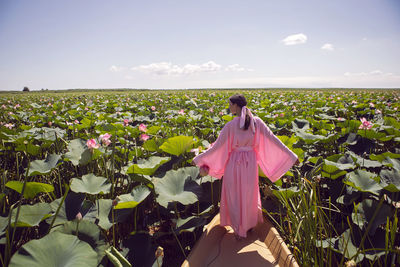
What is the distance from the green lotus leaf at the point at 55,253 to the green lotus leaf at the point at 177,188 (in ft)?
2.07

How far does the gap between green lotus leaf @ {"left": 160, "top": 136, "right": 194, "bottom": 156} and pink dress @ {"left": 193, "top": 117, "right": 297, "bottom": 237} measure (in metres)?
0.42

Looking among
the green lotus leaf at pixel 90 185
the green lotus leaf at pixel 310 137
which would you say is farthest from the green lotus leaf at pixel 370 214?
the green lotus leaf at pixel 90 185

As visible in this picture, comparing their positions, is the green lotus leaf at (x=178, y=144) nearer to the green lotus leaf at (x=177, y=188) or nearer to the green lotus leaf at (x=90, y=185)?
the green lotus leaf at (x=177, y=188)

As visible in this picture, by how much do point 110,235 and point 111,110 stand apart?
20.1ft

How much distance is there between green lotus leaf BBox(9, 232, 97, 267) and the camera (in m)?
1.10

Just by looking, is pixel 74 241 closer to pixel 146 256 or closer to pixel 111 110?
pixel 146 256

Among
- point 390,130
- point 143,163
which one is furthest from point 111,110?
point 390,130

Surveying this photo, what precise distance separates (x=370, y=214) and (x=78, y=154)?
2.76 meters

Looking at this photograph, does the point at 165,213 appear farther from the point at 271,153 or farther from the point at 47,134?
the point at 47,134

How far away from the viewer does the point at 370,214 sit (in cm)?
169

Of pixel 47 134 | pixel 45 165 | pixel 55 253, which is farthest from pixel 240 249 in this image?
pixel 47 134

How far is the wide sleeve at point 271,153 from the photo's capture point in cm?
193

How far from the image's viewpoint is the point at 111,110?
7449 millimetres

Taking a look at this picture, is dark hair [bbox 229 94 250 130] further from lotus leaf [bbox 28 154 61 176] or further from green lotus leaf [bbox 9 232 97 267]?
lotus leaf [bbox 28 154 61 176]
